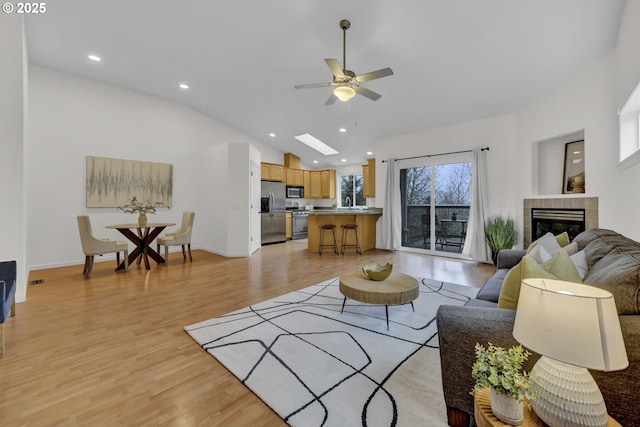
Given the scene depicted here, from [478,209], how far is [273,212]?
17.1 feet

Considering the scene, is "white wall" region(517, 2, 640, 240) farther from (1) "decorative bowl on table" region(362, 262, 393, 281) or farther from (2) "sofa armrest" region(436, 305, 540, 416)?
(2) "sofa armrest" region(436, 305, 540, 416)

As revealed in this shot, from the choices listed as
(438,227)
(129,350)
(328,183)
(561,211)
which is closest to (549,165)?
(561,211)

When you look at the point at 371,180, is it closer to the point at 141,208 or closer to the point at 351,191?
the point at 351,191

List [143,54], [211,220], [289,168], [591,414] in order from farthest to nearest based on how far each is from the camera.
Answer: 1. [289,168]
2. [211,220]
3. [143,54]
4. [591,414]

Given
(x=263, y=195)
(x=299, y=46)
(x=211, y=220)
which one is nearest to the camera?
(x=299, y=46)

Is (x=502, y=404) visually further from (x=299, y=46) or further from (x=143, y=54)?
→ (x=143, y=54)

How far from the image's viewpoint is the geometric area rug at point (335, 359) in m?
1.53

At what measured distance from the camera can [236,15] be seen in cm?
363

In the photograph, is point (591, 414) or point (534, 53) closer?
point (591, 414)

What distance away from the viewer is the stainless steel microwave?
29.6ft

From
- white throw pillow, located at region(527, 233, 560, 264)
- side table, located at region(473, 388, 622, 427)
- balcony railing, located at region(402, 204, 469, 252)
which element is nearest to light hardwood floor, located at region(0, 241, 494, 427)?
side table, located at region(473, 388, 622, 427)

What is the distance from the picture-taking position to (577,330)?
83 centimetres

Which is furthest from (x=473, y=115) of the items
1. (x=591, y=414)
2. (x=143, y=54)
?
(x=143, y=54)

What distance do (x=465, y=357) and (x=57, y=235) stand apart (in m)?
6.69
